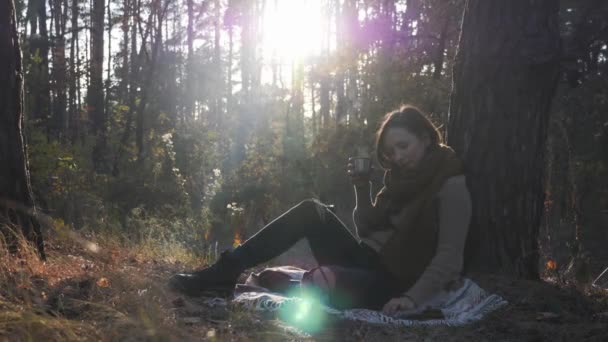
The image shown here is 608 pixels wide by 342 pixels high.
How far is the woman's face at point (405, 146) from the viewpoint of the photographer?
3545 mm

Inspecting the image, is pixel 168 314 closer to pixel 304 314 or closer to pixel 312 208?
pixel 304 314

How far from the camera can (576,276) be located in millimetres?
4469

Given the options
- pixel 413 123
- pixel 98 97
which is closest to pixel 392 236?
pixel 413 123

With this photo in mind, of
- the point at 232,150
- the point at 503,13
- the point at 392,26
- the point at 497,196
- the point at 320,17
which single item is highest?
the point at 320,17

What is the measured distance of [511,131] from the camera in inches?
161

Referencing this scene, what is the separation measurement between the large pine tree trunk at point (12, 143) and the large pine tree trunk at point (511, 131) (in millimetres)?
2977

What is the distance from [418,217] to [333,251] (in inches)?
25.9

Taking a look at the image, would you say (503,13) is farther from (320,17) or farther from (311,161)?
(320,17)

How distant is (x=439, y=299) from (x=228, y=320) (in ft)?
4.05

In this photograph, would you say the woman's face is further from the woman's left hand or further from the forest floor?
the forest floor

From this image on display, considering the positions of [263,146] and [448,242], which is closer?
[448,242]

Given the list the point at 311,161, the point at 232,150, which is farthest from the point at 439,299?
the point at 232,150

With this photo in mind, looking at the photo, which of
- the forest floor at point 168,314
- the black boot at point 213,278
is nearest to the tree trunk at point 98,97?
the forest floor at point 168,314

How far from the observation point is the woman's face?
3.54m
